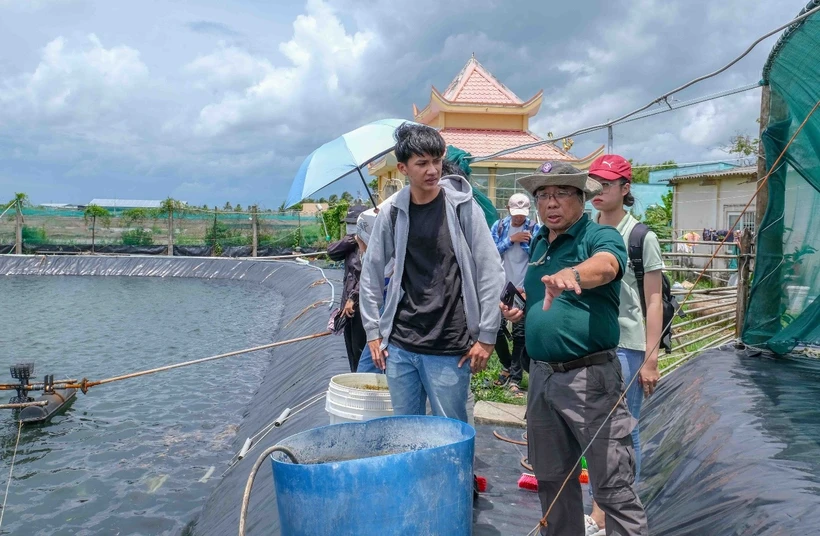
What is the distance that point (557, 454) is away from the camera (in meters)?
2.77

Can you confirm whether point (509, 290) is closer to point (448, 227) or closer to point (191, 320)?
point (448, 227)

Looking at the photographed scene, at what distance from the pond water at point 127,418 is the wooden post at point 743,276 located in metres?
4.56

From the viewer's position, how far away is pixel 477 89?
21.0m

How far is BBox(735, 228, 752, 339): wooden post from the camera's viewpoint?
5867mm

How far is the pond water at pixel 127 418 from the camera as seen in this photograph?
18.5ft

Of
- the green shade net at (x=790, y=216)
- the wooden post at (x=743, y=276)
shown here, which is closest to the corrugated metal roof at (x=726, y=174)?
the wooden post at (x=743, y=276)

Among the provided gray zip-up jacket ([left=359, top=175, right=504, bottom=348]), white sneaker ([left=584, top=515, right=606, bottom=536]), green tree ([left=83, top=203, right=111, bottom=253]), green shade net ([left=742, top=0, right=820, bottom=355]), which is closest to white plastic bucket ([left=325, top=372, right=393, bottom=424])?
gray zip-up jacket ([left=359, top=175, right=504, bottom=348])

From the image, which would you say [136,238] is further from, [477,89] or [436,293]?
[436,293]

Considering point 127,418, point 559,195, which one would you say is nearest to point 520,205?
point 559,195

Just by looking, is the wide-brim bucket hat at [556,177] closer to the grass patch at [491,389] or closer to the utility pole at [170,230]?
the grass patch at [491,389]

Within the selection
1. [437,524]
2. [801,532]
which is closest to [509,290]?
[437,524]

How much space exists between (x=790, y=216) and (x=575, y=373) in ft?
11.2

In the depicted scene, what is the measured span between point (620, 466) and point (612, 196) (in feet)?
4.15

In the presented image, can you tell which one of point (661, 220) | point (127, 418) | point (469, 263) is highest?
point (661, 220)
